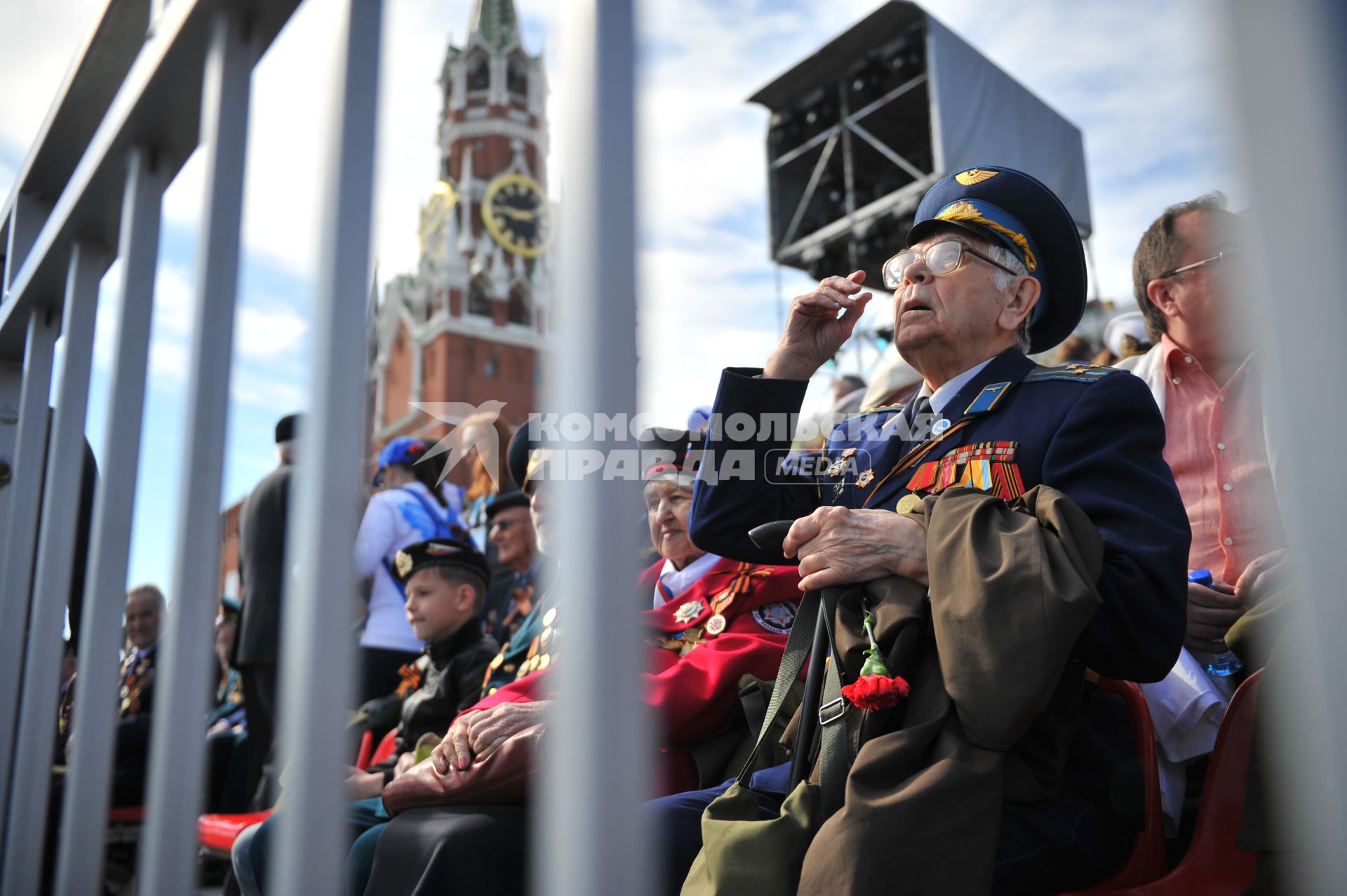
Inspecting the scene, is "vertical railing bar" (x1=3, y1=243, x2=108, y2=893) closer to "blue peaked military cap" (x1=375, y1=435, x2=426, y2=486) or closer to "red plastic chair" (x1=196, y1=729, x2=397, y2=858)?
"red plastic chair" (x1=196, y1=729, x2=397, y2=858)

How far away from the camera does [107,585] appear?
5.12 feet

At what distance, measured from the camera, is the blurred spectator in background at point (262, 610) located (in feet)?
13.6

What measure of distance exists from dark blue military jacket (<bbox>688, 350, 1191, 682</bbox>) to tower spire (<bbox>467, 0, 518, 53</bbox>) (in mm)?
54237

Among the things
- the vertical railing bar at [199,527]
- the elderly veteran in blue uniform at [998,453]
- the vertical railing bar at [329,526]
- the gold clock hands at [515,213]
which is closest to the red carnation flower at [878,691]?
the elderly veteran in blue uniform at [998,453]

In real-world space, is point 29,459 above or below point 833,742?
above

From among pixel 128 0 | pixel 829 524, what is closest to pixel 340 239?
pixel 829 524

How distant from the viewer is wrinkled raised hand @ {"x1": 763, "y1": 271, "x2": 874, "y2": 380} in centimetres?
195

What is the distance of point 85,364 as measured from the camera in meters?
2.00

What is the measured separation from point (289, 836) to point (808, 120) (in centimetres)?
1225

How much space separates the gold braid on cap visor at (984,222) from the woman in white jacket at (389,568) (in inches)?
109

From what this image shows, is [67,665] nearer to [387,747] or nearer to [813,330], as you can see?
[387,747]

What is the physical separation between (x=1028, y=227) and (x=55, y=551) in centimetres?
193

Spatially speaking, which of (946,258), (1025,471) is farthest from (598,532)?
(946,258)

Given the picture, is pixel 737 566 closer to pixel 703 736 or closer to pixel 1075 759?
pixel 703 736
